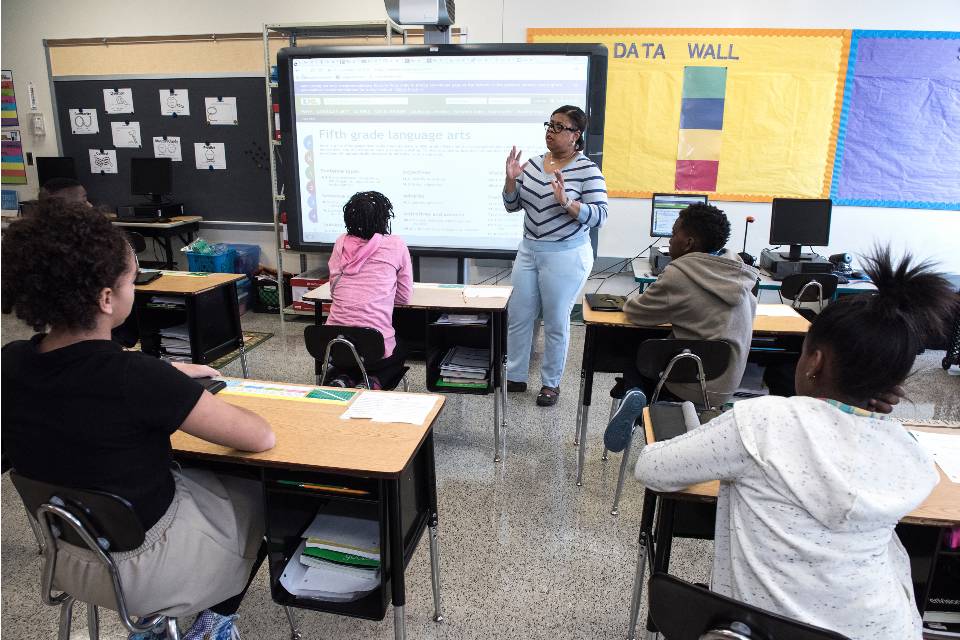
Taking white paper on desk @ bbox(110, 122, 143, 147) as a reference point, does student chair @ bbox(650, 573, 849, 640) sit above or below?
below

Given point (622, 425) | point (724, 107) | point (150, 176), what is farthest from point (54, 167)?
point (622, 425)

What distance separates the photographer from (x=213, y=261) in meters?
5.13

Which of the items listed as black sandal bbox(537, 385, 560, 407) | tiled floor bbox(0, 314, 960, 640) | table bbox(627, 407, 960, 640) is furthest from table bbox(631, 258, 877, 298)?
table bbox(627, 407, 960, 640)

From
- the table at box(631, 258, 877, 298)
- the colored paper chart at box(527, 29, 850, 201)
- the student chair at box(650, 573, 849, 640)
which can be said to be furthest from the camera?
the colored paper chart at box(527, 29, 850, 201)

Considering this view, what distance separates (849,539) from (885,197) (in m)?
4.45

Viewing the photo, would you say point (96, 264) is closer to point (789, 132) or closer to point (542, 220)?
point (542, 220)

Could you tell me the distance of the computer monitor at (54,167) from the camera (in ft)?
17.6

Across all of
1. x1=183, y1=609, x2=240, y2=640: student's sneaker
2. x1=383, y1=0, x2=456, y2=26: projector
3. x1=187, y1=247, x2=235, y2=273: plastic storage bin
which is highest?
x1=383, y1=0, x2=456, y2=26: projector

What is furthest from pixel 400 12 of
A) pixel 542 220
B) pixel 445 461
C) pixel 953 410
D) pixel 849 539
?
pixel 953 410

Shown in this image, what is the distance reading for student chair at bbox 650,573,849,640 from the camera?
86 cm

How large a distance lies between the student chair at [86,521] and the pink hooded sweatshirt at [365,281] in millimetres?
1387

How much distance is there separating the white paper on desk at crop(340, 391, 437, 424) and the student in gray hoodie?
1080mm

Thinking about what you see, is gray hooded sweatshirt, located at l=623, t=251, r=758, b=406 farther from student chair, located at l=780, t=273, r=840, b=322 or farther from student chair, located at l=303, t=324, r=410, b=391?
student chair, located at l=780, t=273, r=840, b=322

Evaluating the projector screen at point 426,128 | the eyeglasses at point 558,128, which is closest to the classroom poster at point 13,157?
the projector screen at point 426,128
